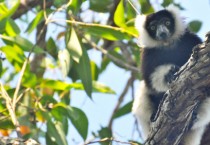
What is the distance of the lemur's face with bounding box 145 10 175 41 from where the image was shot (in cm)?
601

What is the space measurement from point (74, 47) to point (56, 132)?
824 mm

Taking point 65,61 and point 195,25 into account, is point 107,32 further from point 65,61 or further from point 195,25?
point 195,25

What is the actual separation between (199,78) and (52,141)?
2.40 meters

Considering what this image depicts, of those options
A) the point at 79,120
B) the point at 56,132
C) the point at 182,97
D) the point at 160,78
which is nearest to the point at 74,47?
the point at 79,120

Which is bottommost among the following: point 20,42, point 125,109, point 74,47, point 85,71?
point 125,109

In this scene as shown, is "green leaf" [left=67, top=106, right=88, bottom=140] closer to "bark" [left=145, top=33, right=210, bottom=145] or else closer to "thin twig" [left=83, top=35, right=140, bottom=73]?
"thin twig" [left=83, top=35, right=140, bottom=73]

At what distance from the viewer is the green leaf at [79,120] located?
5.66 metres

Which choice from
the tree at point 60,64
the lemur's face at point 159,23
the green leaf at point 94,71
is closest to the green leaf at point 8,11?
the tree at point 60,64

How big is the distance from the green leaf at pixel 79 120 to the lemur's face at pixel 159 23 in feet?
3.50

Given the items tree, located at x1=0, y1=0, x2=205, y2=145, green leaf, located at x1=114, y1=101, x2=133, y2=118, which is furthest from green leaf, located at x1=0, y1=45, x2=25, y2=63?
green leaf, located at x1=114, y1=101, x2=133, y2=118

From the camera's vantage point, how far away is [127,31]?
6008 millimetres

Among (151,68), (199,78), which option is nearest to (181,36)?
(151,68)

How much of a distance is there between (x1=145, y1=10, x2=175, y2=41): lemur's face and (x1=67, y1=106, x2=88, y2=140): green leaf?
1067mm

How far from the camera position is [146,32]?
6266 millimetres
